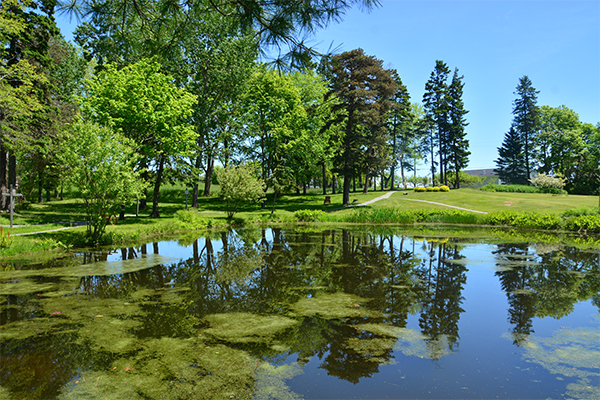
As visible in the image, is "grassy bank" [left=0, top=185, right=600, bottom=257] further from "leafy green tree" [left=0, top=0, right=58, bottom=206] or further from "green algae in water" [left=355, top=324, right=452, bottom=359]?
"green algae in water" [left=355, top=324, right=452, bottom=359]

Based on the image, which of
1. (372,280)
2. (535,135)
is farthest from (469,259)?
(535,135)

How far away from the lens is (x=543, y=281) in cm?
973

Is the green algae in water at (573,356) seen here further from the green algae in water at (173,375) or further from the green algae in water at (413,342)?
the green algae in water at (173,375)

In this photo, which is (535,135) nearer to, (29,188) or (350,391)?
→ (350,391)

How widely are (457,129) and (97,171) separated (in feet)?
165

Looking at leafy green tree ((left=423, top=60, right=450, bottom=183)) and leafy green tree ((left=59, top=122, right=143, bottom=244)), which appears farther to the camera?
leafy green tree ((left=423, top=60, right=450, bottom=183))

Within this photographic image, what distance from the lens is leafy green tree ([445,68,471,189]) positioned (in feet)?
168

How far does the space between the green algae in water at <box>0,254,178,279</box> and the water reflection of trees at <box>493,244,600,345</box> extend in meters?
→ 10.6

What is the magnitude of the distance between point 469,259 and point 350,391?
10.6 m

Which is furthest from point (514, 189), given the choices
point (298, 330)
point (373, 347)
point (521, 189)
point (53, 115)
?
point (53, 115)

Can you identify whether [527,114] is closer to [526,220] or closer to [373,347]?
[526,220]

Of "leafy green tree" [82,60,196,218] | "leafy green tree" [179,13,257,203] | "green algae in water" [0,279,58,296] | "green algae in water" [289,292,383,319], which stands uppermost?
"leafy green tree" [179,13,257,203]

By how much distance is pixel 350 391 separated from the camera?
425 cm

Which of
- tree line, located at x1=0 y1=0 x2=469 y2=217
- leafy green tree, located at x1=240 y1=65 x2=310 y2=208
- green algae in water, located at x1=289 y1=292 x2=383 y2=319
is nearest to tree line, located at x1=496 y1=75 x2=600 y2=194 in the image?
tree line, located at x1=0 y1=0 x2=469 y2=217
